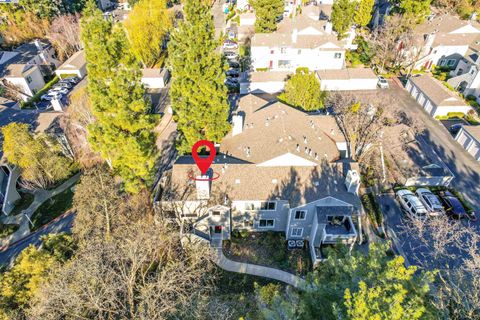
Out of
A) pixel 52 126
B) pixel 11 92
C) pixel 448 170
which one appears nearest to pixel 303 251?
pixel 448 170

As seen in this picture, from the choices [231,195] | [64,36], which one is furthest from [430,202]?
[64,36]

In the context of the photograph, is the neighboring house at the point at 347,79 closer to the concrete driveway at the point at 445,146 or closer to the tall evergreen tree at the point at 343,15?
the concrete driveway at the point at 445,146

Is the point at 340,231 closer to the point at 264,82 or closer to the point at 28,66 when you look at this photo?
the point at 264,82

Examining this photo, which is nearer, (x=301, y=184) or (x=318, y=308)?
(x=318, y=308)

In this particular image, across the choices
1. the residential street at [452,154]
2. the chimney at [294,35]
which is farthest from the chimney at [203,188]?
the chimney at [294,35]

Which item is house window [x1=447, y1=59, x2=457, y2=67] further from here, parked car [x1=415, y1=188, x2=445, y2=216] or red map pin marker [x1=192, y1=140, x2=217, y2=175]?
red map pin marker [x1=192, y1=140, x2=217, y2=175]

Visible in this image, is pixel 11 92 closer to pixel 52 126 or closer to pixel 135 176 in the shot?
pixel 52 126
